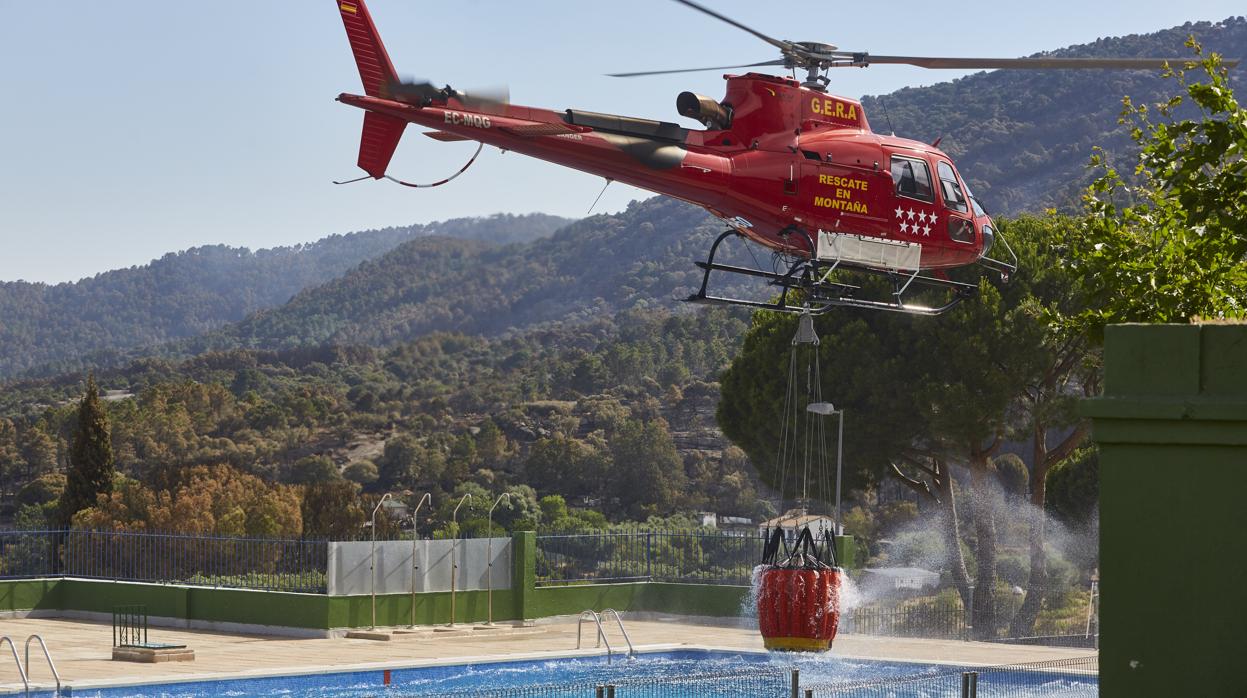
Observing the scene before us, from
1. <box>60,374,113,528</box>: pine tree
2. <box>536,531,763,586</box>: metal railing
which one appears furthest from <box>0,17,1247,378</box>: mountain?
<box>536,531,763,586</box>: metal railing

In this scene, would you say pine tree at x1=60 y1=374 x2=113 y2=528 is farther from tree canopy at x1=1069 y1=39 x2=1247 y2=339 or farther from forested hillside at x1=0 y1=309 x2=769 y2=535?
tree canopy at x1=1069 y1=39 x2=1247 y2=339

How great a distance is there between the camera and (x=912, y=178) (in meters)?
17.7

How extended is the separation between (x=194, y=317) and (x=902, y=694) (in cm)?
12083

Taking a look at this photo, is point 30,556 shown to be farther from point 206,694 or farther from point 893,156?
point 893,156

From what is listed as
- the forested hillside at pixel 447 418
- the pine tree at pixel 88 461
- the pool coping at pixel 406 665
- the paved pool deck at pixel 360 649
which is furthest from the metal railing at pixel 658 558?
the forested hillside at pixel 447 418

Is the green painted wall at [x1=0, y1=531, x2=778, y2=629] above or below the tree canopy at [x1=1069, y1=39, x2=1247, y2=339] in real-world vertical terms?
below

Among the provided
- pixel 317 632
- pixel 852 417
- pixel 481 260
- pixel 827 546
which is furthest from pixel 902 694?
pixel 481 260

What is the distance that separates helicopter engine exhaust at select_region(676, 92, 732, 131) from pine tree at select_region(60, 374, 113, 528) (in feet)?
94.0

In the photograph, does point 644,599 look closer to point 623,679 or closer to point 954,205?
point 954,205

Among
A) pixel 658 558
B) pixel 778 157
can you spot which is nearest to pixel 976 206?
pixel 778 157

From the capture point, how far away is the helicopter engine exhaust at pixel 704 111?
16938 millimetres

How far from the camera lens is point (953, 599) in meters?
35.0

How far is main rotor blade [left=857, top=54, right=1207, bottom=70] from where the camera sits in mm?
14469

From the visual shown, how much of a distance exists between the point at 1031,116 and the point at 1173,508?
430 ft
